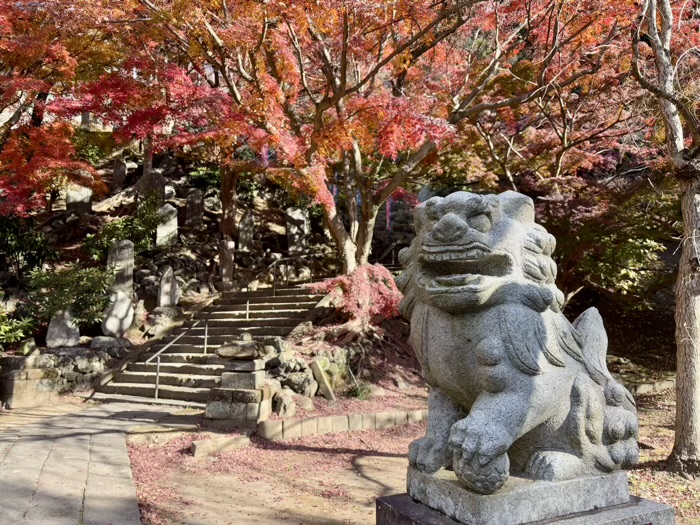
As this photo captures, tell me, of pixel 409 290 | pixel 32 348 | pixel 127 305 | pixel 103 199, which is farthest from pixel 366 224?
pixel 103 199

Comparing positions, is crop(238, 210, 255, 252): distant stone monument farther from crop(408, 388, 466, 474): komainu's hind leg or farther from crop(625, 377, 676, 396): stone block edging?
crop(408, 388, 466, 474): komainu's hind leg

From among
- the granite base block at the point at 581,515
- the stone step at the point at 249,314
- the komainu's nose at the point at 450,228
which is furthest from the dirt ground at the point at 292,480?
the stone step at the point at 249,314

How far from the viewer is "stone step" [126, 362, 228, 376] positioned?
1023 centimetres

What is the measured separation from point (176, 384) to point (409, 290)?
8.14 meters

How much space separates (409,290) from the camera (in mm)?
3043

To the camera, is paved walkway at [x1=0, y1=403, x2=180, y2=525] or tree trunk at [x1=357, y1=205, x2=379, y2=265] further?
tree trunk at [x1=357, y1=205, x2=379, y2=265]

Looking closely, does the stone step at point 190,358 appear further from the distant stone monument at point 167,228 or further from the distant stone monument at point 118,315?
the distant stone monument at point 167,228

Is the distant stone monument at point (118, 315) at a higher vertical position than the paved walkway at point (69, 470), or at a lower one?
higher

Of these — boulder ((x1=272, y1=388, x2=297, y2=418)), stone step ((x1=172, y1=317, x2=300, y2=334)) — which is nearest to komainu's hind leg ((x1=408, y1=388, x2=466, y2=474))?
boulder ((x1=272, y1=388, x2=297, y2=418))

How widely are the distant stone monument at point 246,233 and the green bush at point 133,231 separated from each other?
2550mm

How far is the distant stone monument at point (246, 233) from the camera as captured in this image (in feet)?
57.5

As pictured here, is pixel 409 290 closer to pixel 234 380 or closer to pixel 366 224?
pixel 234 380

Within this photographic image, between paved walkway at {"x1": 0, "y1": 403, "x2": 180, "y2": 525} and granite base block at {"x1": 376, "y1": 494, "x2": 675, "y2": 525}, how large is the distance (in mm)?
2423

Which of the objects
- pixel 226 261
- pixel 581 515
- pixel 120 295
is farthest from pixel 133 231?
pixel 581 515
